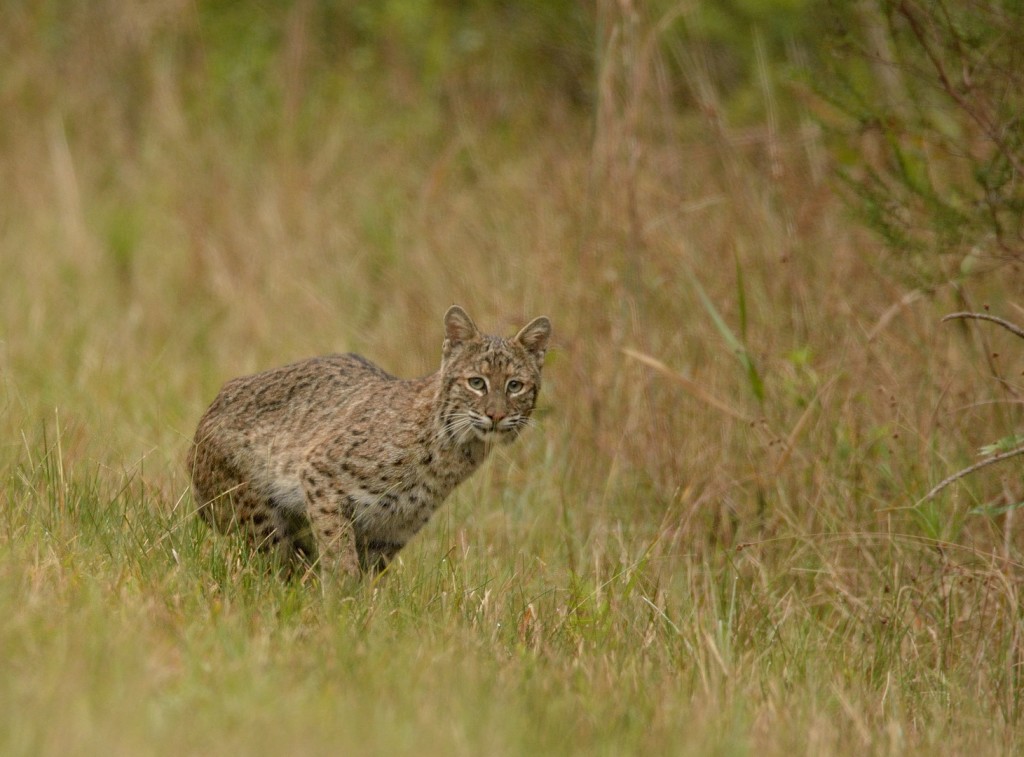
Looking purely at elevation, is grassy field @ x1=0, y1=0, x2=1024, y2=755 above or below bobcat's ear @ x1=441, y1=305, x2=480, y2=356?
below

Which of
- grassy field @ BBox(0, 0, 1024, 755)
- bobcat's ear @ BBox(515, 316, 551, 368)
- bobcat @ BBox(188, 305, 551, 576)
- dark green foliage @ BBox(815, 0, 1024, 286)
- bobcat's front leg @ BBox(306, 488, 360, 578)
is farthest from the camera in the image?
bobcat's ear @ BBox(515, 316, 551, 368)

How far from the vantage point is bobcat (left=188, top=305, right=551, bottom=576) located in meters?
5.96

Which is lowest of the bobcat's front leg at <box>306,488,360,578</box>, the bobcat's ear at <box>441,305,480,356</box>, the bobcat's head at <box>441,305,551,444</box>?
the bobcat's front leg at <box>306,488,360,578</box>

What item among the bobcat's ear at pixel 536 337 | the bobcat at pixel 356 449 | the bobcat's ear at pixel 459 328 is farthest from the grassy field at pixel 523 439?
the bobcat's ear at pixel 459 328

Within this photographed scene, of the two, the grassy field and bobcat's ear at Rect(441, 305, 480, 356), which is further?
bobcat's ear at Rect(441, 305, 480, 356)

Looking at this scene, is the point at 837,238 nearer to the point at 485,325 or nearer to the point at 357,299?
the point at 485,325

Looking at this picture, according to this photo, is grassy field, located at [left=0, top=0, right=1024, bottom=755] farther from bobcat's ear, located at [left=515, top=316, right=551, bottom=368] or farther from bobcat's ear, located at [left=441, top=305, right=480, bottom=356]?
bobcat's ear, located at [left=441, top=305, right=480, bottom=356]

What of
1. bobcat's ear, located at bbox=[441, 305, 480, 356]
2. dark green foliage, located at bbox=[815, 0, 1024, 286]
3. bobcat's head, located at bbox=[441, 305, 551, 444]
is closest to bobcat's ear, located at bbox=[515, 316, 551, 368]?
bobcat's head, located at bbox=[441, 305, 551, 444]

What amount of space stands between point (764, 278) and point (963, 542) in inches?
85.8

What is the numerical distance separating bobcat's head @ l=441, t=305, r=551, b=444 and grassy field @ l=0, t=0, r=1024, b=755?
1.57ft

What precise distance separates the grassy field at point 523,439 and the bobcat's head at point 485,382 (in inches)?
18.8

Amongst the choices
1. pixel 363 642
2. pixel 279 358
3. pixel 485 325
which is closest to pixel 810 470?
pixel 485 325

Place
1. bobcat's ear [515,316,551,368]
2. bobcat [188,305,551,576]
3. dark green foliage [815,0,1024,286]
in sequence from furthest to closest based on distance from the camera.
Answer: bobcat's ear [515,316,551,368]
dark green foliage [815,0,1024,286]
bobcat [188,305,551,576]

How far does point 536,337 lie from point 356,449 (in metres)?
0.93
